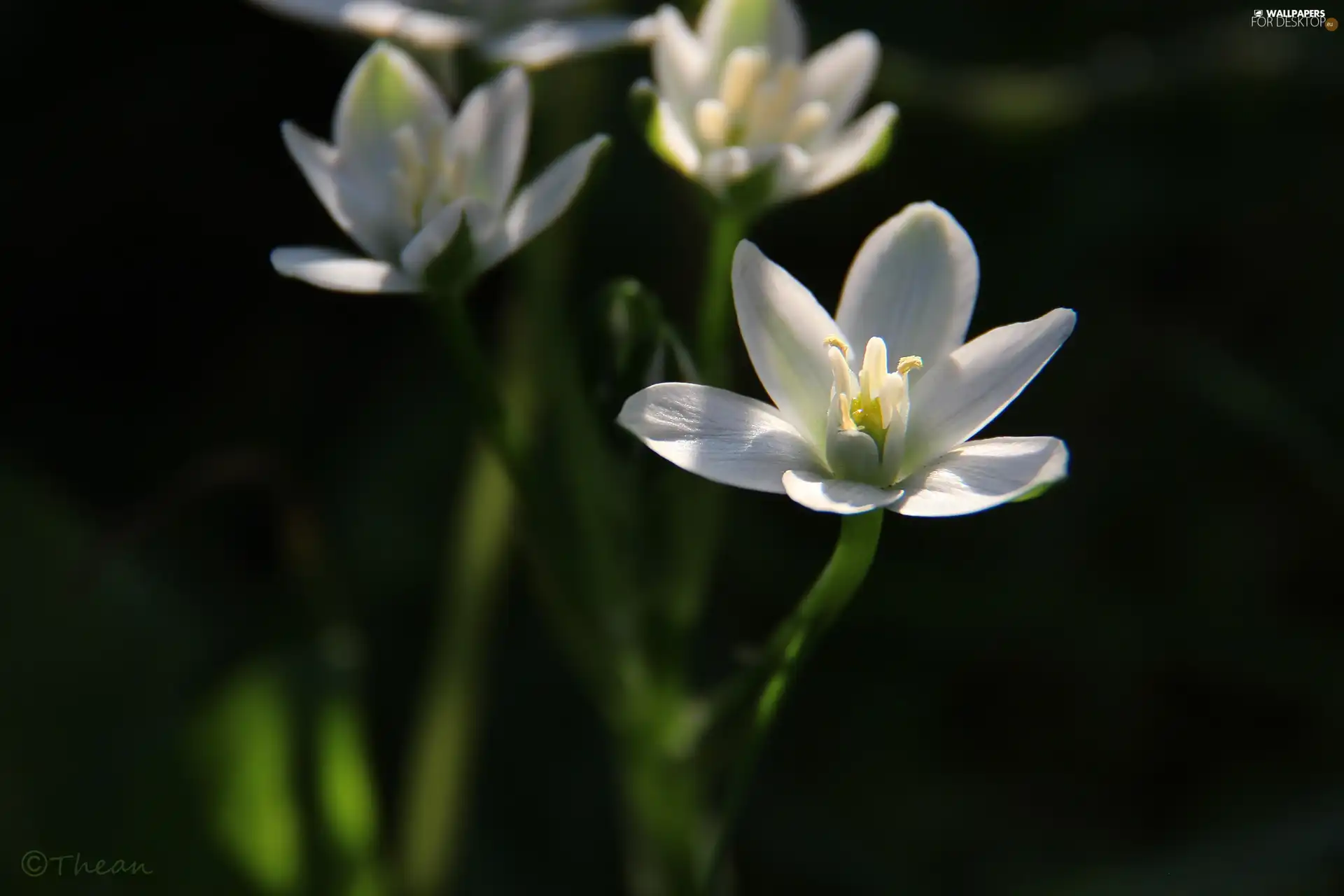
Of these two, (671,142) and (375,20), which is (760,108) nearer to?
(671,142)

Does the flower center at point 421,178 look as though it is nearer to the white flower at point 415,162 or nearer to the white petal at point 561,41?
the white flower at point 415,162

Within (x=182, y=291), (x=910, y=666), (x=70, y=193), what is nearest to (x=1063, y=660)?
(x=910, y=666)

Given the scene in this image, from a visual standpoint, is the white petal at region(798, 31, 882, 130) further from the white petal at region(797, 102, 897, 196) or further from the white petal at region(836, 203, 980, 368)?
the white petal at region(836, 203, 980, 368)

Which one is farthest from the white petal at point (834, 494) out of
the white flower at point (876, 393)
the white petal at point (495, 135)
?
the white petal at point (495, 135)

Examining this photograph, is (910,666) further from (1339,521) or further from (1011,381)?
(1011,381)

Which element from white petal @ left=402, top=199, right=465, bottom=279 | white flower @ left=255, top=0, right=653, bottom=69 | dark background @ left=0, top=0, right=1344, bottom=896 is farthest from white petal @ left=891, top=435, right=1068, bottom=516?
dark background @ left=0, top=0, right=1344, bottom=896

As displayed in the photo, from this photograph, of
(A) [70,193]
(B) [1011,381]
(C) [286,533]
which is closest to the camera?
(B) [1011,381]
